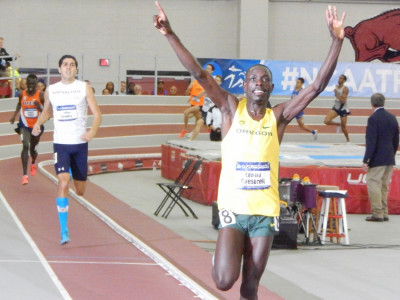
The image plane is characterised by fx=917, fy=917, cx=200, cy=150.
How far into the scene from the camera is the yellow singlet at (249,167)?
5.68m

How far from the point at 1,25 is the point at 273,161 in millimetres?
24095

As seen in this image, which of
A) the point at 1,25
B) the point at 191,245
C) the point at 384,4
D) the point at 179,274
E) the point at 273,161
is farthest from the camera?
the point at 384,4

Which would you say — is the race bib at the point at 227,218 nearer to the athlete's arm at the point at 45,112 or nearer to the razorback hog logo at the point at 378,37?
the athlete's arm at the point at 45,112

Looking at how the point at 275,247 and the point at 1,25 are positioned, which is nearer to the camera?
the point at 275,247

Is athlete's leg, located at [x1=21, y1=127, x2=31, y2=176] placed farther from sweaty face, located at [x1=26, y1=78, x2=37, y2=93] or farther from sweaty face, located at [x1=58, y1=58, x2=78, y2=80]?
sweaty face, located at [x1=58, y1=58, x2=78, y2=80]

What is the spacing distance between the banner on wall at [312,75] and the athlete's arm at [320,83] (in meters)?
17.8

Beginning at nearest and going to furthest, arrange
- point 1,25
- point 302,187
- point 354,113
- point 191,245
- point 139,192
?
point 191,245 → point 302,187 → point 139,192 → point 354,113 → point 1,25

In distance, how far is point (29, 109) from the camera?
15508 mm

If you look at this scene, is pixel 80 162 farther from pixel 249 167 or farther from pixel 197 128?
pixel 197 128

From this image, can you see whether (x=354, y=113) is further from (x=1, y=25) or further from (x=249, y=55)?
(x=1, y=25)

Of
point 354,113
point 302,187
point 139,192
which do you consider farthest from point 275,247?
point 354,113

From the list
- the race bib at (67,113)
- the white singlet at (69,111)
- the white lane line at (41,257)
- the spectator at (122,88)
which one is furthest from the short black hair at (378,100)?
the spectator at (122,88)

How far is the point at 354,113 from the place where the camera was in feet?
87.1

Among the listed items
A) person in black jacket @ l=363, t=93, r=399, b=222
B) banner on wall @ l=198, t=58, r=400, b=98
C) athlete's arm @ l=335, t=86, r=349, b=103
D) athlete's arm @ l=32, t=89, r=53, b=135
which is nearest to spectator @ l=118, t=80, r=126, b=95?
banner on wall @ l=198, t=58, r=400, b=98
